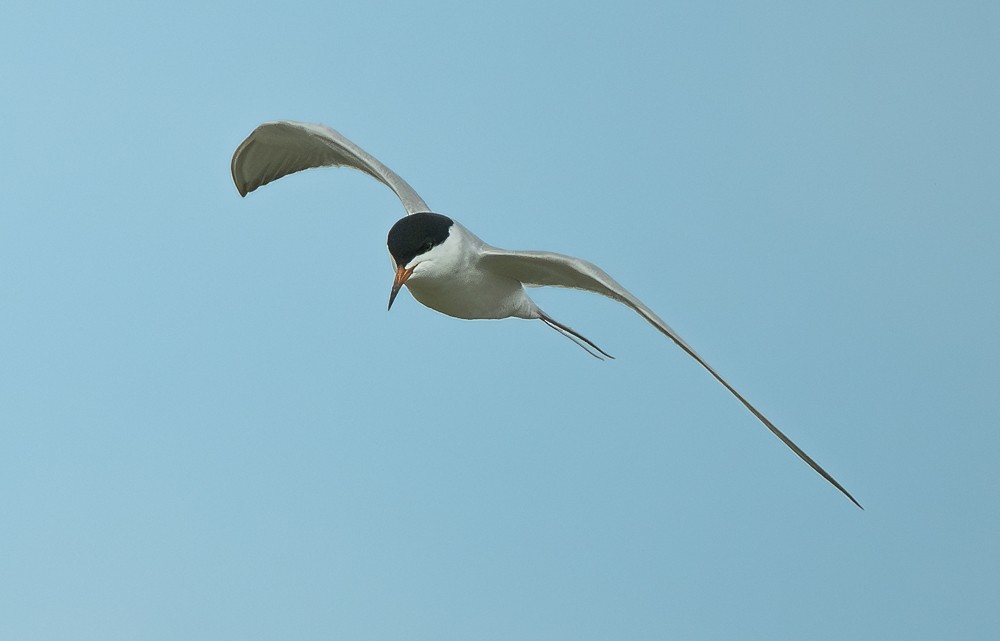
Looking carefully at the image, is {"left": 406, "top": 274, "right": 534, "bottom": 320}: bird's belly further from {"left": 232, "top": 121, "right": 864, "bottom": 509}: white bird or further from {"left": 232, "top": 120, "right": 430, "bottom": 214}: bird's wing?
{"left": 232, "top": 120, "right": 430, "bottom": 214}: bird's wing

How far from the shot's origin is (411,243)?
23.2 feet

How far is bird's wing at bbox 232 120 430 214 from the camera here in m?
8.48

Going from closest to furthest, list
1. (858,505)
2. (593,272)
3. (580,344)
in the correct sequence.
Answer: (858,505) → (593,272) → (580,344)

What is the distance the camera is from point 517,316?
26.2 feet

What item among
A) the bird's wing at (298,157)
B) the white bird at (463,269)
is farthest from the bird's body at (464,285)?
the bird's wing at (298,157)

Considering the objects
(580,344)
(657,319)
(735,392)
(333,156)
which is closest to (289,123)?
(333,156)

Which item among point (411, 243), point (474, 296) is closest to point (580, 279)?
point (474, 296)

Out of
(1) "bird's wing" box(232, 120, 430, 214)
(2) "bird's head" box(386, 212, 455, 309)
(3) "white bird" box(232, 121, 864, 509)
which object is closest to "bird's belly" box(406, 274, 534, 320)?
Result: (3) "white bird" box(232, 121, 864, 509)

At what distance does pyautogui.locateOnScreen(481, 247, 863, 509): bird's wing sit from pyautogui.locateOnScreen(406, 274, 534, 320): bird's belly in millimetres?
92

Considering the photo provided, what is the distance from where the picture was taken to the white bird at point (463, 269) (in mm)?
6954

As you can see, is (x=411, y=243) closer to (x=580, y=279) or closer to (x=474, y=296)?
(x=474, y=296)

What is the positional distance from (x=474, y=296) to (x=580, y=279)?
0.68 meters

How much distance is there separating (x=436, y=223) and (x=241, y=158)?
8.08 feet

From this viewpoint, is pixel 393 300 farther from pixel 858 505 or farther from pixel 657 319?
pixel 858 505
